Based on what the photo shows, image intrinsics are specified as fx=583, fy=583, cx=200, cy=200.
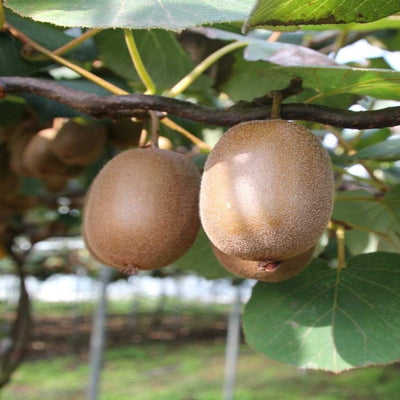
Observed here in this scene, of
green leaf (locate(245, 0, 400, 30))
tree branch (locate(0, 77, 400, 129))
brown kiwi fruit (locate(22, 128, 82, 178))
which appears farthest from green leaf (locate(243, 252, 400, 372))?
brown kiwi fruit (locate(22, 128, 82, 178))

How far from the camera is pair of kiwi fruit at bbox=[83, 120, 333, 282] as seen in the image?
599mm

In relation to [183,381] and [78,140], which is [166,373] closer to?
[183,381]

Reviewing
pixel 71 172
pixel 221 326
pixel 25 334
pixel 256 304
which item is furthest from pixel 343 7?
pixel 221 326

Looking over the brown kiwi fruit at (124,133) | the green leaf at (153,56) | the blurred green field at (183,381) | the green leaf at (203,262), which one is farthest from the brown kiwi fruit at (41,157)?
the blurred green field at (183,381)

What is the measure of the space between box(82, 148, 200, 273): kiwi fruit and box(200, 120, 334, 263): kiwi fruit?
0.12m

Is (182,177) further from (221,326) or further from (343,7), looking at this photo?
(221,326)

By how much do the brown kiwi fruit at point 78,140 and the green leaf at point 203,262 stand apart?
0.45 m

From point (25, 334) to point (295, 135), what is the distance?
1979 mm

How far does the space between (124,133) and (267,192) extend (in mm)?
844

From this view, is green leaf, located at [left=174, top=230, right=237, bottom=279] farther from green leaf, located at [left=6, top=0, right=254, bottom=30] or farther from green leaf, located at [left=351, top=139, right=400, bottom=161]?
green leaf, located at [left=6, top=0, right=254, bottom=30]

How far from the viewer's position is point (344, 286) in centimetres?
83

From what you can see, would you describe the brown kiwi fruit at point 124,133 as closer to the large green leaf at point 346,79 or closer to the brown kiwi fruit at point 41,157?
the brown kiwi fruit at point 41,157

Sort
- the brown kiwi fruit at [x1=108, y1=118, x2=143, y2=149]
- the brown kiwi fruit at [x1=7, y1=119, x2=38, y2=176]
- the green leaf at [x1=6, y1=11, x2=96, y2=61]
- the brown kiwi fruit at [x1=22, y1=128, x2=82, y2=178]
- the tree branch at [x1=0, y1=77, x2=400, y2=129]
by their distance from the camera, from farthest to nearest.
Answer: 1. the brown kiwi fruit at [x1=7, y1=119, x2=38, y2=176]
2. the brown kiwi fruit at [x1=22, y1=128, x2=82, y2=178]
3. the brown kiwi fruit at [x1=108, y1=118, x2=143, y2=149]
4. the green leaf at [x1=6, y1=11, x2=96, y2=61]
5. the tree branch at [x1=0, y1=77, x2=400, y2=129]

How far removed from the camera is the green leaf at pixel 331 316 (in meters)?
0.76
